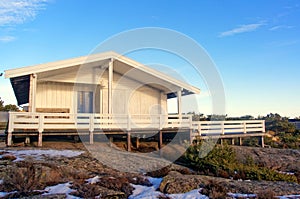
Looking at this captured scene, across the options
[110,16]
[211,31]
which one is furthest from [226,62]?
[110,16]

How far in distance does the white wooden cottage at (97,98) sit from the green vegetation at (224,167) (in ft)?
13.7

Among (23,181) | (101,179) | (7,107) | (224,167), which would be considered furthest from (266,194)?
(7,107)

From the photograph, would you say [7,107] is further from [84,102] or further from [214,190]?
[214,190]

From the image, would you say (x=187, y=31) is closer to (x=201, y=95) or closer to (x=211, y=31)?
(x=211, y=31)

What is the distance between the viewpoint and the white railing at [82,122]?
13.0 meters

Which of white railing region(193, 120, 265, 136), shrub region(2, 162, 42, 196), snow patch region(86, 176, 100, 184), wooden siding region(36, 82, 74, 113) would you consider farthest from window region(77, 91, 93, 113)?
snow patch region(86, 176, 100, 184)

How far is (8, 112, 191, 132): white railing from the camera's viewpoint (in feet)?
42.6

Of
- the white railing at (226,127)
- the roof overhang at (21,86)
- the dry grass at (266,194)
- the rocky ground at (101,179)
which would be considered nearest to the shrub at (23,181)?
the rocky ground at (101,179)

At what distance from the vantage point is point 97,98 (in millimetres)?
18375

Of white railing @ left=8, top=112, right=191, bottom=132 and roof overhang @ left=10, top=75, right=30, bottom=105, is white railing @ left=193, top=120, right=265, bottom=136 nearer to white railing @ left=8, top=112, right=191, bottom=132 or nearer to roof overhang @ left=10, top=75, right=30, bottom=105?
white railing @ left=8, top=112, right=191, bottom=132

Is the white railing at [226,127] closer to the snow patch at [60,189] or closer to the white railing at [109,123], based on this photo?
the white railing at [109,123]

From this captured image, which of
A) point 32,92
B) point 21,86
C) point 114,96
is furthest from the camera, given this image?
point 114,96

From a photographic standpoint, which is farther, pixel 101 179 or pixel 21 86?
pixel 21 86

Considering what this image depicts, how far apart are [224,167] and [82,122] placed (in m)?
7.27
